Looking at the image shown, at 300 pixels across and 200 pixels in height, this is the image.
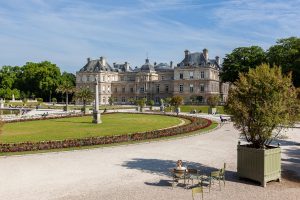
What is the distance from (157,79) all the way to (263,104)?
90.6m

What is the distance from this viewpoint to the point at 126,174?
13906mm

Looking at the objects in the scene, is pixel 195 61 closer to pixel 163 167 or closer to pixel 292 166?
pixel 292 166

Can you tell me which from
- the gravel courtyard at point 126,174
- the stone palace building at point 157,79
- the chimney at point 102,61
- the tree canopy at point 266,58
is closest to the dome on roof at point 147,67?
the stone palace building at point 157,79

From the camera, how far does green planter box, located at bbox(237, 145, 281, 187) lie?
1266 centimetres

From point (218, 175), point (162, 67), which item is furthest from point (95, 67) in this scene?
point (218, 175)

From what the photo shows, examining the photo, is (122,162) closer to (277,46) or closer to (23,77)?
(277,46)

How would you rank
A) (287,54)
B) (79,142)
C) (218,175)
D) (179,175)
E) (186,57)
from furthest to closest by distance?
(186,57), (287,54), (79,142), (179,175), (218,175)

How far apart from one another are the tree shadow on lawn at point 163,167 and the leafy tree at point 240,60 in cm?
5636

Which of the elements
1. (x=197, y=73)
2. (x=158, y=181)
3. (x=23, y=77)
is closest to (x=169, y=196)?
(x=158, y=181)

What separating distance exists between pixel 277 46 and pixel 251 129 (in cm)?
5347

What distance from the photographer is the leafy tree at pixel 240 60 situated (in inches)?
2771

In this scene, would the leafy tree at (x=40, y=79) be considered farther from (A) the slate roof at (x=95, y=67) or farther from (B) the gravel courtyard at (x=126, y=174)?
(B) the gravel courtyard at (x=126, y=174)

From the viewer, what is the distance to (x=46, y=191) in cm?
1165

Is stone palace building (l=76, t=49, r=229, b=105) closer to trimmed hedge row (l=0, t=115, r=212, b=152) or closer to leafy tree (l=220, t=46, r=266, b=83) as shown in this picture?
leafy tree (l=220, t=46, r=266, b=83)
